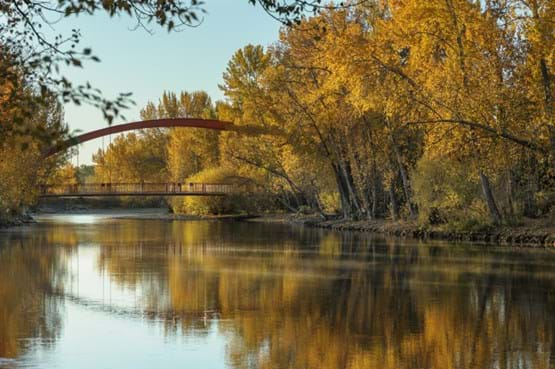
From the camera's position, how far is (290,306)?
1330 cm

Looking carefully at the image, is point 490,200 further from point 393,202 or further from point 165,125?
point 165,125

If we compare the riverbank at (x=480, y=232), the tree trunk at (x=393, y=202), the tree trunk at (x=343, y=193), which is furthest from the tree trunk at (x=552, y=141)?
the tree trunk at (x=343, y=193)

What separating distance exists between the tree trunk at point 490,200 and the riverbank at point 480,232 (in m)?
0.37

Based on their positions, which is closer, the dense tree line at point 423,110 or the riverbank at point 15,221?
the dense tree line at point 423,110

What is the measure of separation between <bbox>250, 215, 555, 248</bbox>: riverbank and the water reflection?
2.09m

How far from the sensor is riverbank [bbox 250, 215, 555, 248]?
25.2 meters

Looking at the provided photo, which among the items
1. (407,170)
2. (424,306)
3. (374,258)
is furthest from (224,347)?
(407,170)

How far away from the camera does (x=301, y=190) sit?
44375 millimetres

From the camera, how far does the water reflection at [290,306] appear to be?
9711mm

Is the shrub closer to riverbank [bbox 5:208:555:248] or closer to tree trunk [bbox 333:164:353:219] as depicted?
riverbank [bbox 5:208:555:248]

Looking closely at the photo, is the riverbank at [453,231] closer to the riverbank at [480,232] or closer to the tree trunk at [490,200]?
the riverbank at [480,232]

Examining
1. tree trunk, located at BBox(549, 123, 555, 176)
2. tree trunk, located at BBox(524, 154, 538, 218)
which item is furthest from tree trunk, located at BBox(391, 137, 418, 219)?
tree trunk, located at BBox(549, 123, 555, 176)

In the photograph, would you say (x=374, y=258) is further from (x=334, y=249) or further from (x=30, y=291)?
(x=30, y=291)

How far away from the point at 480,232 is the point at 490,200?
3.75 ft
